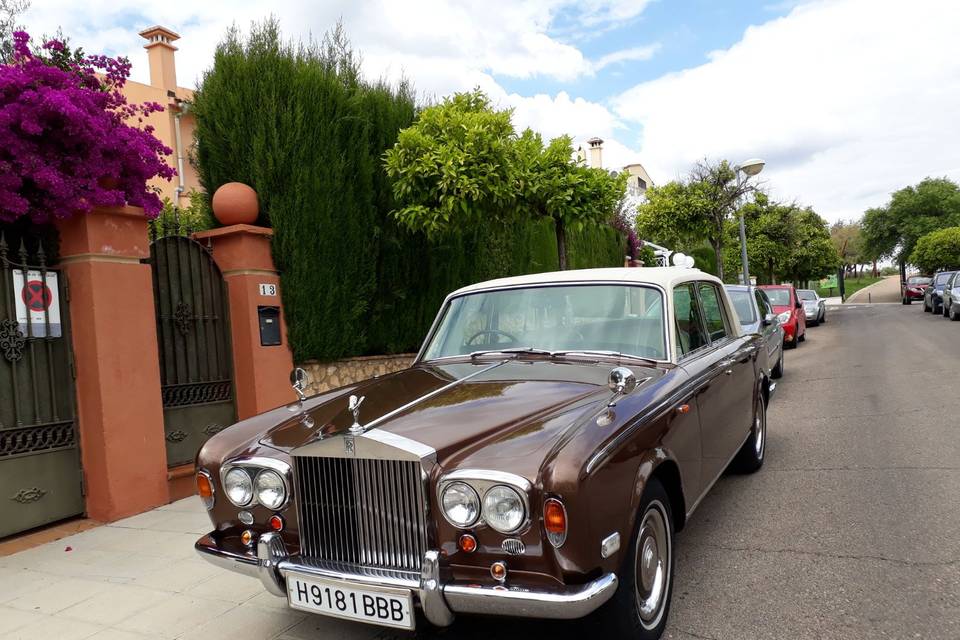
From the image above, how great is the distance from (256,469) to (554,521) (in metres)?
1.40

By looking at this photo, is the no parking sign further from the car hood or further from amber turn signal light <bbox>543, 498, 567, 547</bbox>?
amber turn signal light <bbox>543, 498, 567, 547</bbox>

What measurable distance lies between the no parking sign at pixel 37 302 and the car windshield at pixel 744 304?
815 centimetres

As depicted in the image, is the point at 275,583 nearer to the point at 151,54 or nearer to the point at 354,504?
the point at 354,504

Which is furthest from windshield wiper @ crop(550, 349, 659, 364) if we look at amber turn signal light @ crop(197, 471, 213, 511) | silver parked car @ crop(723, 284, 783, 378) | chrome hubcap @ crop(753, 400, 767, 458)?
silver parked car @ crop(723, 284, 783, 378)

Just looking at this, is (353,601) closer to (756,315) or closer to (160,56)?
(756,315)

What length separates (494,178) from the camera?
26.0 ft

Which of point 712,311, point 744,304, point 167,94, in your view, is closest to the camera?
point 712,311

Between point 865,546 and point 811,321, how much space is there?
21749 millimetres

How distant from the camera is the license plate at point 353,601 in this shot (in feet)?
8.19

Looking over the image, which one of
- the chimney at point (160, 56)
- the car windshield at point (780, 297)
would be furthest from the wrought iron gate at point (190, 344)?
the chimney at point (160, 56)

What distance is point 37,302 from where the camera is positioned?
5.16 meters

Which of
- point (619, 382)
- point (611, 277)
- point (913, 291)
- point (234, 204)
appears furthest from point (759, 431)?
point (913, 291)

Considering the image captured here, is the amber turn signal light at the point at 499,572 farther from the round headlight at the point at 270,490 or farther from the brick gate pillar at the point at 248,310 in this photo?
the brick gate pillar at the point at 248,310

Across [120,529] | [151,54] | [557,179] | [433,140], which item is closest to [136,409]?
[120,529]
